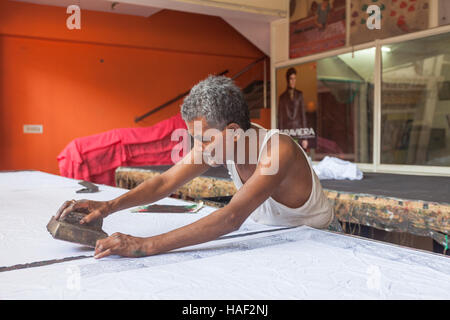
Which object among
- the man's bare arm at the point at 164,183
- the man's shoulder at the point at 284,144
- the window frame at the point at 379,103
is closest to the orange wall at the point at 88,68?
the window frame at the point at 379,103

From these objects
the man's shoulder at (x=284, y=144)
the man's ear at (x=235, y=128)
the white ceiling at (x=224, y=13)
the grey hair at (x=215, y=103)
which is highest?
the white ceiling at (x=224, y=13)

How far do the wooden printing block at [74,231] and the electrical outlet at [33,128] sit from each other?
4.60 m

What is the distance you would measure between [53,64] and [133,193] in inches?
178

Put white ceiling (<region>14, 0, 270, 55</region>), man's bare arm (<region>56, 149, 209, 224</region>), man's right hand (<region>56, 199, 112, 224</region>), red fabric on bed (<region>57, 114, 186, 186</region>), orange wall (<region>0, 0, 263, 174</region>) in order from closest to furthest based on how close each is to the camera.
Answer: man's right hand (<region>56, 199, 112, 224</region>) → man's bare arm (<region>56, 149, 209, 224</region>) → white ceiling (<region>14, 0, 270, 55</region>) → red fabric on bed (<region>57, 114, 186, 186</region>) → orange wall (<region>0, 0, 263, 174</region>)

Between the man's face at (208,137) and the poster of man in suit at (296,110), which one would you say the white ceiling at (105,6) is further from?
the man's face at (208,137)

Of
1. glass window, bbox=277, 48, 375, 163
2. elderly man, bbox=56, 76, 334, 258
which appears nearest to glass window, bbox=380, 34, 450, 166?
glass window, bbox=277, 48, 375, 163

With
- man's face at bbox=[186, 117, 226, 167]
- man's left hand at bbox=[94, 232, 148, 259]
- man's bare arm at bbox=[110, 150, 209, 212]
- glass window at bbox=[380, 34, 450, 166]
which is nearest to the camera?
man's left hand at bbox=[94, 232, 148, 259]

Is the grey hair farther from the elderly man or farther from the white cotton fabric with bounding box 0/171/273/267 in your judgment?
the white cotton fabric with bounding box 0/171/273/267

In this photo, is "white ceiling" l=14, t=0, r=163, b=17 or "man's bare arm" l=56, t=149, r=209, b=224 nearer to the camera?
"man's bare arm" l=56, t=149, r=209, b=224

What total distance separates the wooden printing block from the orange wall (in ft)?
15.1

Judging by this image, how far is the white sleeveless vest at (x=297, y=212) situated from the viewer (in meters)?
1.42

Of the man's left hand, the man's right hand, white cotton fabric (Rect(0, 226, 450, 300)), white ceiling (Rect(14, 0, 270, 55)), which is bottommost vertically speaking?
white cotton fabric (Rect(0, 226, 450, 300))

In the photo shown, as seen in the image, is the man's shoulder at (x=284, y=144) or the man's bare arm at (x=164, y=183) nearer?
the man's shoulder at (x=284, y=144)

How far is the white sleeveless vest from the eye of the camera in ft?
4.65
